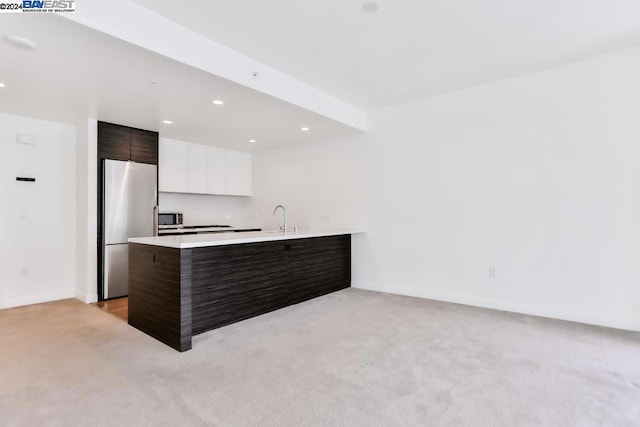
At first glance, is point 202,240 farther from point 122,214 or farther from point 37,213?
point 37,213

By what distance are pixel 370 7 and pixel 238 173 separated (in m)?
4.67

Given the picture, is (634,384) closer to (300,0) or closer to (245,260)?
(245,260)

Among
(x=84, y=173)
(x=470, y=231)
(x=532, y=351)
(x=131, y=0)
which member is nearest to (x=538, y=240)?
(x=470, y=231)

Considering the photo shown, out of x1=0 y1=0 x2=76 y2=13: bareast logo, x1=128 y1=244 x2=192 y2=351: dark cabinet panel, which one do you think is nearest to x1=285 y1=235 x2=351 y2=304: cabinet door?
x1=128 y1=244 x2=192 y2=351: dark cabinet panel

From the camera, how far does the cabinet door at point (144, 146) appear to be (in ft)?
16.2

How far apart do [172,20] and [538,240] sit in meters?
4.27

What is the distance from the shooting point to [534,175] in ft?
12.5

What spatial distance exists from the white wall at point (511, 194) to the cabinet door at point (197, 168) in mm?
2460

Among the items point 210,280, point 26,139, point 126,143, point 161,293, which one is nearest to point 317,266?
point 210,280

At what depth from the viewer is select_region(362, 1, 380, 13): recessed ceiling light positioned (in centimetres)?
251

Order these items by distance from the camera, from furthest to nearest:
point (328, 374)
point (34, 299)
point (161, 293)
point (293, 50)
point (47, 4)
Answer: point (34, 299) < point (293, 50) < point (161, 293) < point (328, 374) < point (47, 4)

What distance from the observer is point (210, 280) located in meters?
3.33

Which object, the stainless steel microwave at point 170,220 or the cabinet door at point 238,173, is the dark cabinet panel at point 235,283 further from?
the cabinet door at point 238,173

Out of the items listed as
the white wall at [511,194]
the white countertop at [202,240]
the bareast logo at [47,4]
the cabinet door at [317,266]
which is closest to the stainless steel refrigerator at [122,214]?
the white countertop at [202,240]
